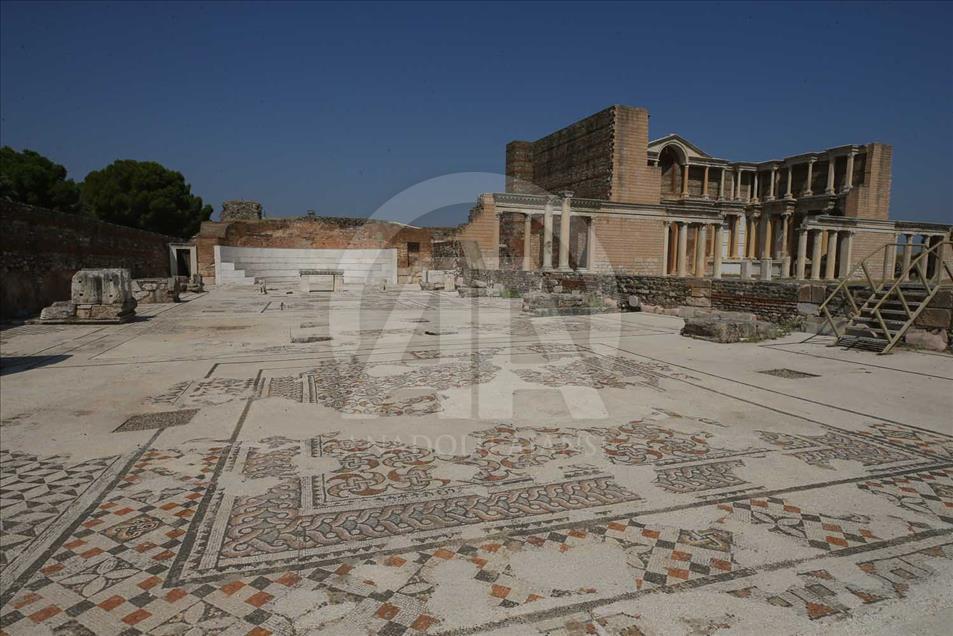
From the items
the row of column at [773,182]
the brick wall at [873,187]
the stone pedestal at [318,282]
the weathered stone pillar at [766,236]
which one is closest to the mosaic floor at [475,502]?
the stone pedestal at [318,282]

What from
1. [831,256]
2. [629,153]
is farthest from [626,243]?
[831,256]

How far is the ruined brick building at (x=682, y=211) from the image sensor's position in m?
25.4

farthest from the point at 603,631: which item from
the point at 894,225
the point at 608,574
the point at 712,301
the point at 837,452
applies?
the point at 894,225

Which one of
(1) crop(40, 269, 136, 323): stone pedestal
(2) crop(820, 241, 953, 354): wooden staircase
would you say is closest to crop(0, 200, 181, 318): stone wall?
(1) crop(40, 269, 136, 323): stone pedestal

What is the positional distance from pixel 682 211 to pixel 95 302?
2452 centimetres

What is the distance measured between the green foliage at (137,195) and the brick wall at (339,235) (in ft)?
31.6

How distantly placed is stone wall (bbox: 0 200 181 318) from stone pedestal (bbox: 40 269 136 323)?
1960 millimetres

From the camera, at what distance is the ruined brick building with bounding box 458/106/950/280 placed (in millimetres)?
25375

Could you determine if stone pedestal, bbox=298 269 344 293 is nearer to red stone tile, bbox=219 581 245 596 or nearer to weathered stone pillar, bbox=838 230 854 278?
red stone tile, bbox=219 581 245 596

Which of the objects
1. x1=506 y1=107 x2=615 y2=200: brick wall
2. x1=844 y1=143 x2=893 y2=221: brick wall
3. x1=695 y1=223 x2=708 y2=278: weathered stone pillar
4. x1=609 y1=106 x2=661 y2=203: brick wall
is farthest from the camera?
x1=844 y1=143 x2=893 y2=221: brick wall

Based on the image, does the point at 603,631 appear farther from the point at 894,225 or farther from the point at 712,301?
the point at 894,225

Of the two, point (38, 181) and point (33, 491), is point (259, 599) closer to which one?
point (33, 491)

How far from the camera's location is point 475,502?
285 cm

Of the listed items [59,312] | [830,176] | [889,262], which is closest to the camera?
[59,312]
